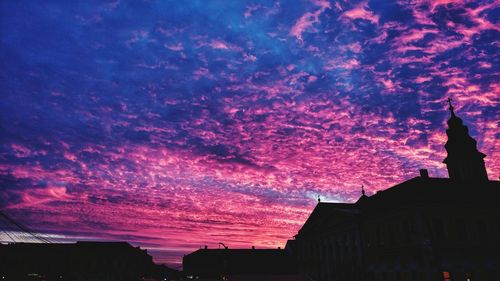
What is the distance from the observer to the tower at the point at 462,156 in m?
43.6

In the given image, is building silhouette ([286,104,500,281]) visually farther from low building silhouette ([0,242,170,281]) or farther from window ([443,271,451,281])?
low building silhouette ([0,242,170,281])

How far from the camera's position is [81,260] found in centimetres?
6362

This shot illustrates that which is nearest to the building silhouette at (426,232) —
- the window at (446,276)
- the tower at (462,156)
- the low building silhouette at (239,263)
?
the window at (446,276)

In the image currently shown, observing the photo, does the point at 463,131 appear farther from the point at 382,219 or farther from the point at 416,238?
the point at 416,238

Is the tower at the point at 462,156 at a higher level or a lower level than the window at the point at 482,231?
higher

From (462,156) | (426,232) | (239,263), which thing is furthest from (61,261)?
(462,156)

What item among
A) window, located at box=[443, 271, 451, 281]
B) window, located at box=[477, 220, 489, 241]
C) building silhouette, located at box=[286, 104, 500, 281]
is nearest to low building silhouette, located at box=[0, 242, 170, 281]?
building silhouette, located at box=[286, 104, 500, 281]

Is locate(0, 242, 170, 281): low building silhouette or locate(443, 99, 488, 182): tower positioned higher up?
locate(443, 99, 488, 182): tower

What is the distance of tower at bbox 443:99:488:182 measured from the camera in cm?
4362

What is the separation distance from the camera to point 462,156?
143 feet

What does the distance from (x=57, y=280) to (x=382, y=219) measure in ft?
165

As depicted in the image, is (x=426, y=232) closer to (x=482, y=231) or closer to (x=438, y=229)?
(x=438, y=229)

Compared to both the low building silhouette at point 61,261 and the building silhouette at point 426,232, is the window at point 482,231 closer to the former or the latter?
the building silhouette at point 426,232

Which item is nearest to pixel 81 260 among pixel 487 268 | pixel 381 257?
pixel 381 257
